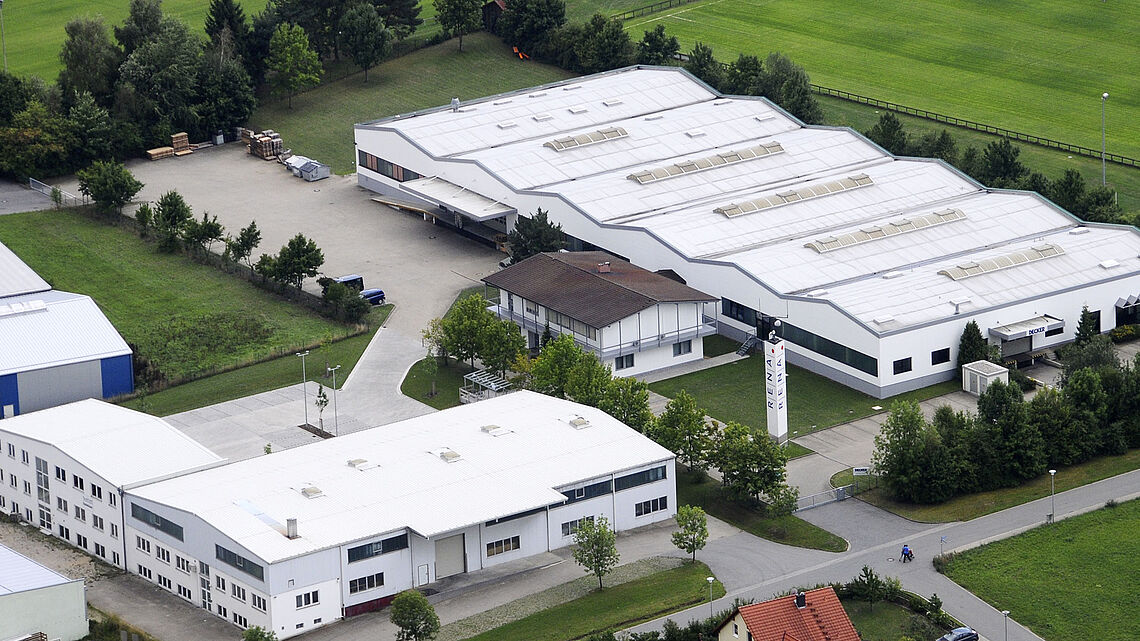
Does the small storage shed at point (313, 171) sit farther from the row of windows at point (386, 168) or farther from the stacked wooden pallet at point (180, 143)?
the stacked wooden pallet at point (180, 143)

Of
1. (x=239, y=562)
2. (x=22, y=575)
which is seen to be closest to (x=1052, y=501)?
(x=239, y=562)

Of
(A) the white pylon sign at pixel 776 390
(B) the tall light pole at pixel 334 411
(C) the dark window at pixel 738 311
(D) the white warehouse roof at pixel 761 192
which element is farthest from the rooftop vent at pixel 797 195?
(B) the tall light pole at pixel 334 411

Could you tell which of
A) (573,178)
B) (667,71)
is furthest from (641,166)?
(667,71)

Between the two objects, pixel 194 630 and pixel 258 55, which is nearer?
pixel 194 630

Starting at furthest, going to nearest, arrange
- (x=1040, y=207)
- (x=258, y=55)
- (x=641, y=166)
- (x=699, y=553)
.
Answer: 1. (x=258, y=55)
2. (x=641, y=166)
3. (x=1040, y=207)
4. (x=699, y=553)

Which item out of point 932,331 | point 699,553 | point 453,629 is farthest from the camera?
point 932,331

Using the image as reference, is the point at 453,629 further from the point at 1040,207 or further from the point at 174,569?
the point at 1040,207

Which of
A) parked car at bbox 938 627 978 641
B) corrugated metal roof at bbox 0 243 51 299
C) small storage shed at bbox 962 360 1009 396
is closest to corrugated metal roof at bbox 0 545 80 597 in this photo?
corrugated metal roof at bbox 0 243 51 299
